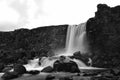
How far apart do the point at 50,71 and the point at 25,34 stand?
51.4 meters

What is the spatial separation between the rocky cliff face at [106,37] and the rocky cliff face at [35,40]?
70.0 ft

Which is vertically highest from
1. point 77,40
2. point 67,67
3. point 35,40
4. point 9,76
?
point 35,40

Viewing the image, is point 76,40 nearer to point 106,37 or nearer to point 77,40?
point 77,40

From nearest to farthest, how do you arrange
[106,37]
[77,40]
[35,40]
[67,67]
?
1. [67,67]
2. [106,37]
3. [77,40]
4. [35,40]

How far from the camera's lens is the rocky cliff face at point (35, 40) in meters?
92.7

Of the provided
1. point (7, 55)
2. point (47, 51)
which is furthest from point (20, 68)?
point (47, 51)

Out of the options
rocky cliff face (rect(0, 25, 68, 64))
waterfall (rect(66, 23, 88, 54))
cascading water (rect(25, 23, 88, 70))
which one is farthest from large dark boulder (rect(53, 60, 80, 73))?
rocky cliff face (rect(0, 25, 68, 64))

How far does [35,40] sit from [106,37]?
1493 inches

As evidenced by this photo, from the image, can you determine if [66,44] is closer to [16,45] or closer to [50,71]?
[16,45]

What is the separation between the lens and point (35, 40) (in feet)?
324

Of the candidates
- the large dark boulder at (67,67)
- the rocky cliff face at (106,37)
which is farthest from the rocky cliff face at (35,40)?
the large dark boulder at (67,67)

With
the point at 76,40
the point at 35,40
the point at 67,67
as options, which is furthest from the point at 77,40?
the point at 67,67

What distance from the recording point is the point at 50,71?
5169 cm

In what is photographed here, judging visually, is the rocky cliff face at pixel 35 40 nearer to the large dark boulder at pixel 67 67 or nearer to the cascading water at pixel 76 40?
the cascading water at pixel 76 40
